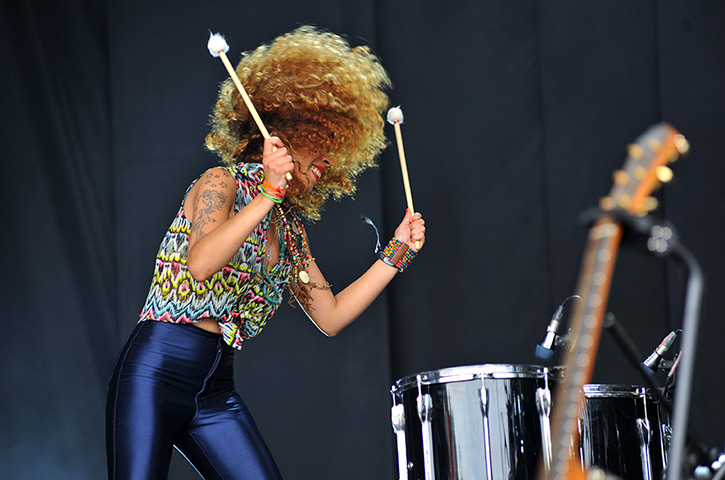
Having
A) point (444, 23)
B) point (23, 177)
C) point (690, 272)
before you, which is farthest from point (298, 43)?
point (690, 272)

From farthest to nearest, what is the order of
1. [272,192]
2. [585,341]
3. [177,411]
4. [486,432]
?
[486,432] → [177,411] → [272,192] → [585,341]

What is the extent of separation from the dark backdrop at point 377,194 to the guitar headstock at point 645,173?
2.09 m

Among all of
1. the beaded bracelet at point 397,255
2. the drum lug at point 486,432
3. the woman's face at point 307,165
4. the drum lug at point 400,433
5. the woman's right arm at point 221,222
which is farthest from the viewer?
the beaded bracelet at point 397,255

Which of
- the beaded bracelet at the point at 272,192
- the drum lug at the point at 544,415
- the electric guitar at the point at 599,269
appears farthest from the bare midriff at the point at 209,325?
the electric guitar at the point at 599,269

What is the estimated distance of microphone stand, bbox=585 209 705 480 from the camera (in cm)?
101

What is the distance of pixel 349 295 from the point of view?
2576 millimetres

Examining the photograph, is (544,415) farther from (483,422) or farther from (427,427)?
(427,427)

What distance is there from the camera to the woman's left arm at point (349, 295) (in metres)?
2.54

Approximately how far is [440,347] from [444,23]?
50.7 inches

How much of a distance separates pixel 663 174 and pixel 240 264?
1.33m

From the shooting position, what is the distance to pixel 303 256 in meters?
2.43

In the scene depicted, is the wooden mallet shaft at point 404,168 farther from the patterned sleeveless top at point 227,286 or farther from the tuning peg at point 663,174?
the tuning peg at point 663,174

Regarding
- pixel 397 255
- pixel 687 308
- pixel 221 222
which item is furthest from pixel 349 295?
pixel 687 308

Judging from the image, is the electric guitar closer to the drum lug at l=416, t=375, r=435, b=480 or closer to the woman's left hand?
the drum lug at l=416, t=375, r=435, b=480
